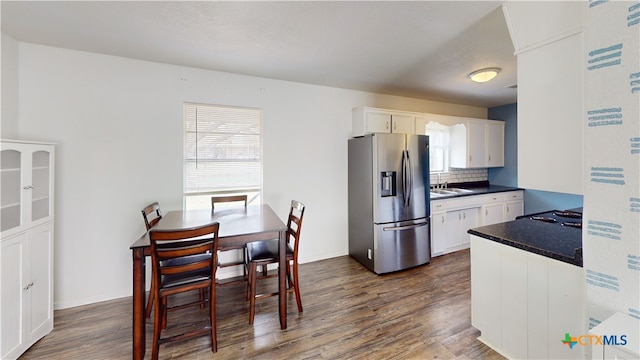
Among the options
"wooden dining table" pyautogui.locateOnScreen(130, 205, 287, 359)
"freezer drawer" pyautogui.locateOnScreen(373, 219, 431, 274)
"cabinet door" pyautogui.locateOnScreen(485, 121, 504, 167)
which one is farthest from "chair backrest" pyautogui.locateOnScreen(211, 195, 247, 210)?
"cabinet door" pyautogui.locateOnScreen(485, 121, 504, 167)

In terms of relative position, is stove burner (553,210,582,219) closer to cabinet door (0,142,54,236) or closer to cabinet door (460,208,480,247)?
cabinet door (460,208,480,247)

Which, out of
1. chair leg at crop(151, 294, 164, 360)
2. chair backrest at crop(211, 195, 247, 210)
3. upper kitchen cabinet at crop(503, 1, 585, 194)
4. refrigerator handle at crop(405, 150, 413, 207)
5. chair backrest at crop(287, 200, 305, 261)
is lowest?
chair leg at crop(151, 294, 164, 360)

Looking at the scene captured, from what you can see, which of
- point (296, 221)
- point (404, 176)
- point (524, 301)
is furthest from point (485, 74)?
point (296, 221)

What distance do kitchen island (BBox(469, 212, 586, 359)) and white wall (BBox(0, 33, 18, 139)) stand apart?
4052mm

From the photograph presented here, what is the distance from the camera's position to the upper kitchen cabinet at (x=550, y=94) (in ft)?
4.34

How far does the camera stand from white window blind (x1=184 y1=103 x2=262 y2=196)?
295 cm

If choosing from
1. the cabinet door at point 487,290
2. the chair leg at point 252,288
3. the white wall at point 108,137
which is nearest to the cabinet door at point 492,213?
the cabinet door at point 487,290

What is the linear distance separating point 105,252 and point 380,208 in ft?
10.2

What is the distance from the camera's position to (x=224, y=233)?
6.57 feet

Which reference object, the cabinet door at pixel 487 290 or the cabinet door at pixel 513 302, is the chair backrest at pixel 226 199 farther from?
the cabinet door at pixel 513 302

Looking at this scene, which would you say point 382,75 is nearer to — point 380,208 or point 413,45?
point 413,45

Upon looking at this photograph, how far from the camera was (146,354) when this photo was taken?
1.84 m

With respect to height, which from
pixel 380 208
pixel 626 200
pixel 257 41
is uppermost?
pixel 257 41

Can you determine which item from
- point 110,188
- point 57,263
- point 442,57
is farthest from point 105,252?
point 442,57
